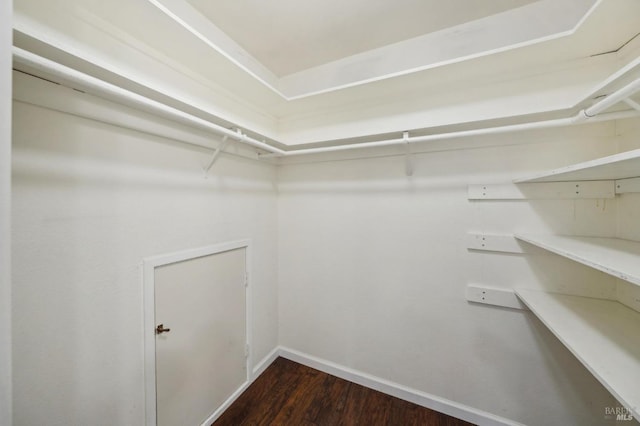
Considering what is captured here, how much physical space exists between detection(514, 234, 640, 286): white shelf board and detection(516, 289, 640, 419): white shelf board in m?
0.34

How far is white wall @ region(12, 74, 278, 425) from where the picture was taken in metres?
0.86

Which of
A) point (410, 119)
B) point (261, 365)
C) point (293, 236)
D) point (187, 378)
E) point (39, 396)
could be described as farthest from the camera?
point (293, 236)

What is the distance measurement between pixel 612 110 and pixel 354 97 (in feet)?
4.39

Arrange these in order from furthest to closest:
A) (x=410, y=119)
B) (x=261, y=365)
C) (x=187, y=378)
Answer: (x=261, y=365) → (x=410, y=119) → (x=187, y=378)

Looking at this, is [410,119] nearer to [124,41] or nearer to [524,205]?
[524,205]

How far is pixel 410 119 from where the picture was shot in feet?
5.36

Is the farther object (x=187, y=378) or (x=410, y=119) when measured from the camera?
(x=410, y=119)

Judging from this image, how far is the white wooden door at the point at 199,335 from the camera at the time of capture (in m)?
1.28

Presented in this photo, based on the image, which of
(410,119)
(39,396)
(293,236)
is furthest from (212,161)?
(410,119)

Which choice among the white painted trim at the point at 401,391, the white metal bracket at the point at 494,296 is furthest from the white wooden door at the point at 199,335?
the white metal bracket at the point at 494,296

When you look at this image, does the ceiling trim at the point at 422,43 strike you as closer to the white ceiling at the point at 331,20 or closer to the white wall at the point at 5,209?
the white ceiling at the point at 331,20

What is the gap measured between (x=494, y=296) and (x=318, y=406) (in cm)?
142

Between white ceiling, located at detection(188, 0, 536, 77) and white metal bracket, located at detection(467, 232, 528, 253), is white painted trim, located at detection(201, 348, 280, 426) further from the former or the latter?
white ceiling, located at detection(188, 0, 536, 77)

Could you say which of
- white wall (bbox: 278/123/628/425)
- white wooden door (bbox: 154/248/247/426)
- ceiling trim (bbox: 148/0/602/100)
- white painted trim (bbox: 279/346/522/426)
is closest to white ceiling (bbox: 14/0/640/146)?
ceiling trim (bbox: 148/0/602/100)
